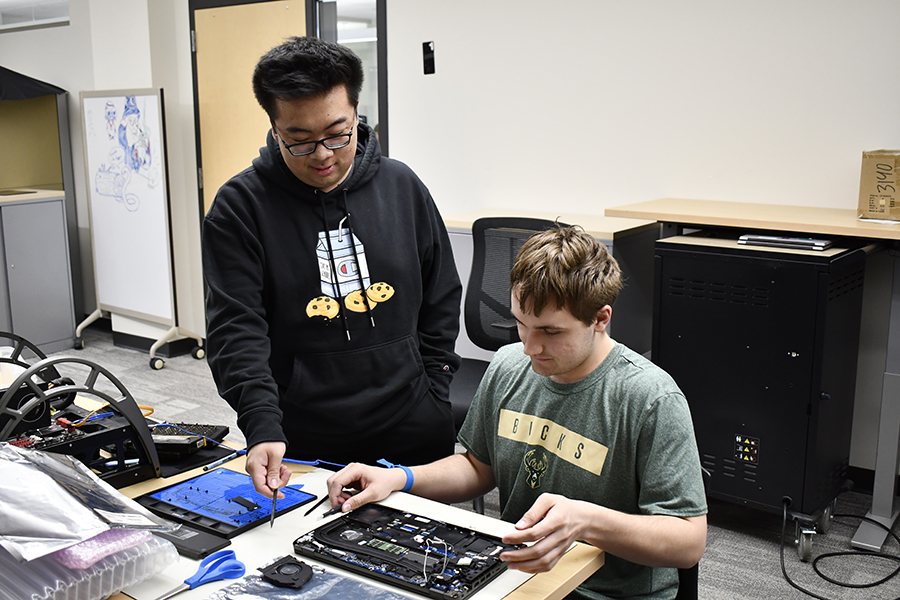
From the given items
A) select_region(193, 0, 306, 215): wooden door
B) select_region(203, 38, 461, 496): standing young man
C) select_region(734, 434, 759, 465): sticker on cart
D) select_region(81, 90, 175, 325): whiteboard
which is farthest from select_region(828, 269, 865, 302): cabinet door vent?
select_region(81, 90, 175, 325): whiteboard

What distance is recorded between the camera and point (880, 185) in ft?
8.12

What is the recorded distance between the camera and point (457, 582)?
1.09m

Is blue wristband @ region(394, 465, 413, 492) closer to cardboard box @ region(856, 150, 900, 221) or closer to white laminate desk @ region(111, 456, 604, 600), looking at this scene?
white laminate desk @ region(111, 456, 604, 600)

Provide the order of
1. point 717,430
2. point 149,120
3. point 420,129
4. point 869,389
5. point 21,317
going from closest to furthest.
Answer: point 717,430, point 869,389, point 420,129, point 149,120, point 21,317

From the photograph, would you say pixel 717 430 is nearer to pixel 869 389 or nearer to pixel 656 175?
pixel 869 389

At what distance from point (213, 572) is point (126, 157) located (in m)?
4.04

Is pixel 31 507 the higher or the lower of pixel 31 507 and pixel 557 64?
the lower

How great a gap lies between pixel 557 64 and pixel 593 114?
271 millimetres

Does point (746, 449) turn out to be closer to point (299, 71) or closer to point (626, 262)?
point (626, 262)

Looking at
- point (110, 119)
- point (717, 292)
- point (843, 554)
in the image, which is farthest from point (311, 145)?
point (110, 119)

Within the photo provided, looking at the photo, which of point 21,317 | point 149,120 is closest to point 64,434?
point 149,120

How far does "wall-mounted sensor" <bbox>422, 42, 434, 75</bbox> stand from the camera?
3.82 metres

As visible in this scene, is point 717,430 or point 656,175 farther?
point 656,175

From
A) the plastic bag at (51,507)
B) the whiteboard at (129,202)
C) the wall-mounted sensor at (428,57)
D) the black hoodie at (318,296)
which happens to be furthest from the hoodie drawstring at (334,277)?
the whiteboard at (129,202)
